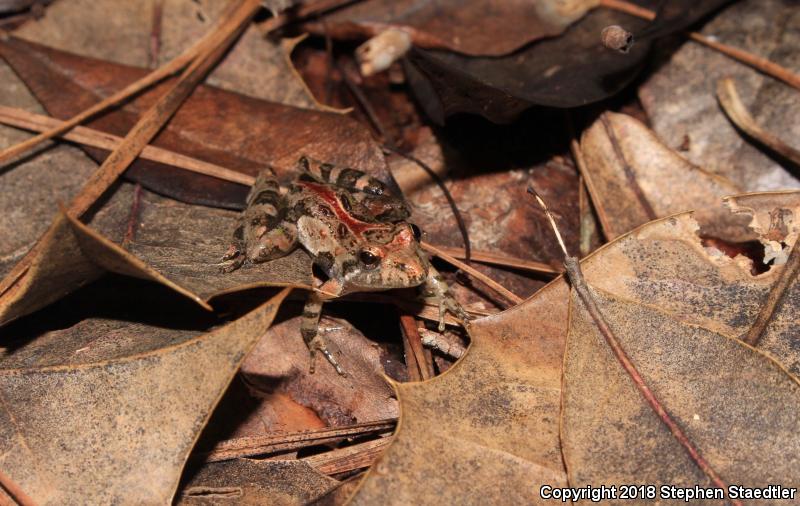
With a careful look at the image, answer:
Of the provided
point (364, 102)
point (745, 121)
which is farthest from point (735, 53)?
point (364, 102)

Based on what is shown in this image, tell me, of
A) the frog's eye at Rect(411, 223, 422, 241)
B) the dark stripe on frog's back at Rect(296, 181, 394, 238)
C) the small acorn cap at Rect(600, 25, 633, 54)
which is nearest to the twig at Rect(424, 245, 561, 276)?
the frog's eye at Rect(411, 223, 422, 241)

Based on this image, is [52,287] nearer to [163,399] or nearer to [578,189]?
[163,399]

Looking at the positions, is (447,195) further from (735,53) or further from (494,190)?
(735,53)

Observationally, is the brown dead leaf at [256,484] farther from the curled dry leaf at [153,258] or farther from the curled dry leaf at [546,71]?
the curled dry leaf at [546,71]

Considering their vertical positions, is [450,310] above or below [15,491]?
below

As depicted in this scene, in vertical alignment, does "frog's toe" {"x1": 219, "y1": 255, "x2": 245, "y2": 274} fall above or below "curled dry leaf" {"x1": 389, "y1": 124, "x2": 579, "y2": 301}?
above

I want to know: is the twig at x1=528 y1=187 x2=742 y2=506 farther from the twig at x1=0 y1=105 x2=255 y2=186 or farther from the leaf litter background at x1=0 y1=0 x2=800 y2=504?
the twig at x1=0 y1=105 x2=255 y2=186
